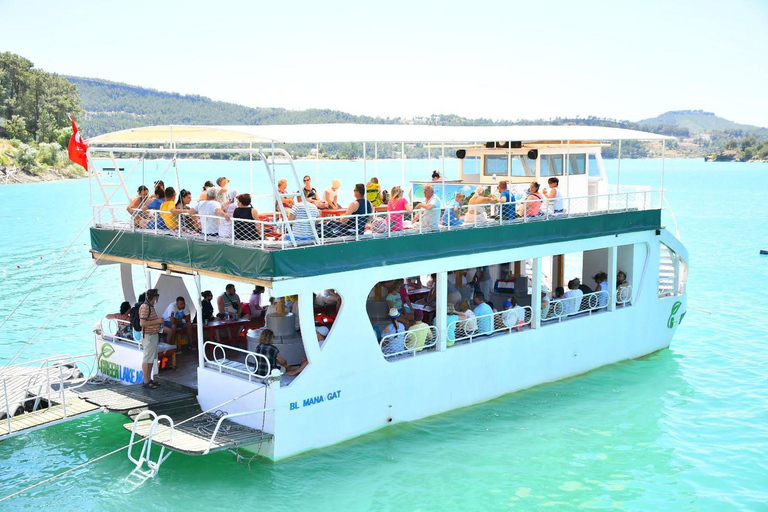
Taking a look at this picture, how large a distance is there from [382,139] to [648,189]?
8.53 m

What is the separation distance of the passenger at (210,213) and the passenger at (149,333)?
5.55 ft

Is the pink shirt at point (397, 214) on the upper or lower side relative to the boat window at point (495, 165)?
lower

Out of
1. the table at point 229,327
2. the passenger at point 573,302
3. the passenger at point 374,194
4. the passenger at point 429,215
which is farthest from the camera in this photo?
the passenger at point 573,302

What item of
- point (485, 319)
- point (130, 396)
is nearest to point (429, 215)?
point (485, 319)

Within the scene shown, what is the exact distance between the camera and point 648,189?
1922 centimetres

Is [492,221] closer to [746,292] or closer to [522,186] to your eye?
[522,186]

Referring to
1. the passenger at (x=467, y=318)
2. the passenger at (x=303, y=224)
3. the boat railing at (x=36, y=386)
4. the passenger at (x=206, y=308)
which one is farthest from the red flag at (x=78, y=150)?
the passenger at (x=467, y=318)

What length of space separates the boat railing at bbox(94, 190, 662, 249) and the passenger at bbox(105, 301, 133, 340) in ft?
5.31

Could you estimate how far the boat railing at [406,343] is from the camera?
14.2 metres

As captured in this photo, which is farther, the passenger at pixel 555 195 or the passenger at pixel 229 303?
the passenger at pixel 555 195

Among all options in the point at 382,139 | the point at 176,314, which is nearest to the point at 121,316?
the point at 176,314

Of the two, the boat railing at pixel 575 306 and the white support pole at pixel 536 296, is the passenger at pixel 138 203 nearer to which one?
the white support pole at pixel 536 296

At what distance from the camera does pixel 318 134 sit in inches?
526

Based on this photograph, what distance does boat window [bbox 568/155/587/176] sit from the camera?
63.7ft
